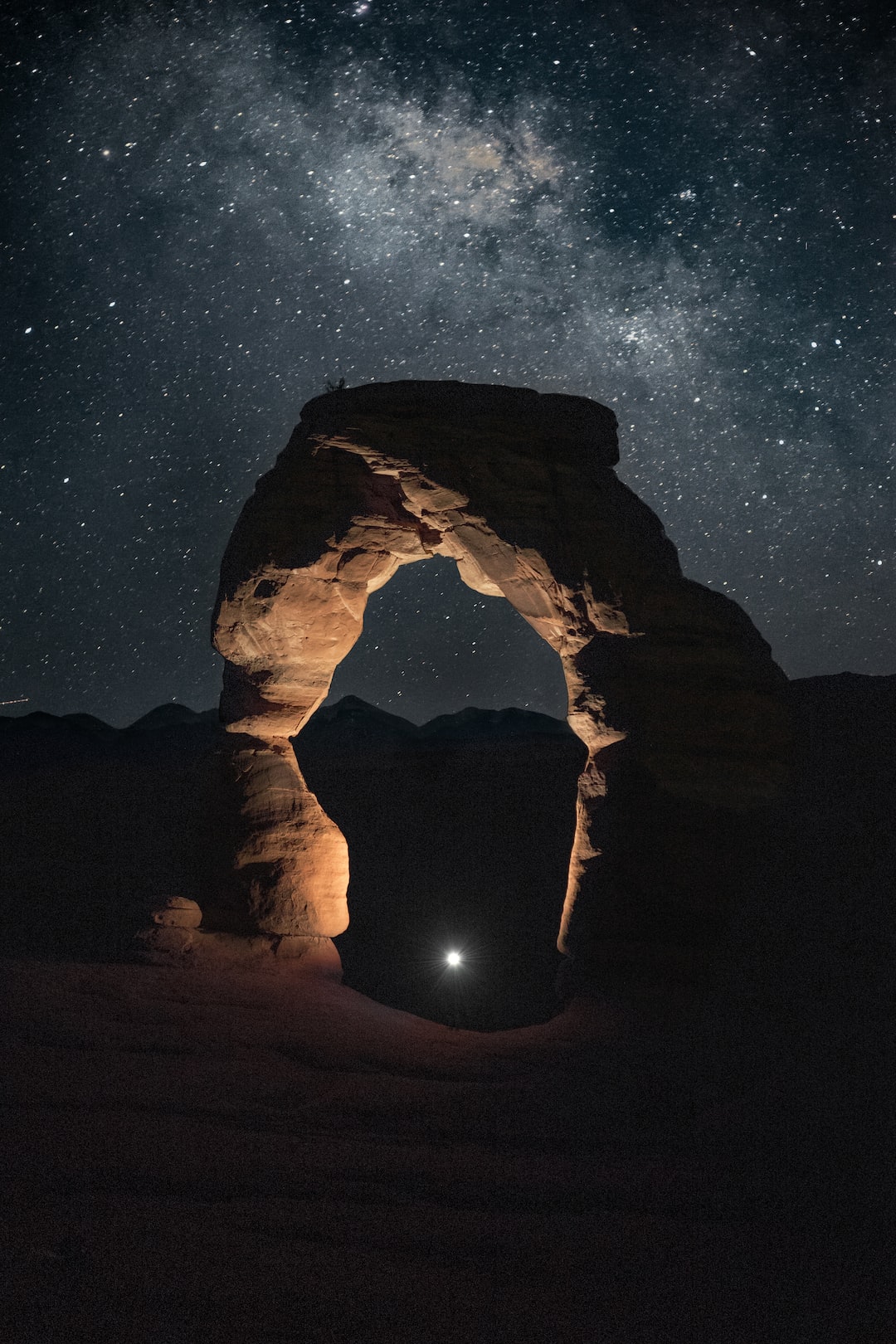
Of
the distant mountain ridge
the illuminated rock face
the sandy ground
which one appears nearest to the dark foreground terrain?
the sandy ground

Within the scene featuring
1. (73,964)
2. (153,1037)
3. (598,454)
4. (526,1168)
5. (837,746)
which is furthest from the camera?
(837,746)

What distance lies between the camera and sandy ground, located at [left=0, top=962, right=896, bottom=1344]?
2.76 metres

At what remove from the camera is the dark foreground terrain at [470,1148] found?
282cm

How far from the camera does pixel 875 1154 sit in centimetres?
425

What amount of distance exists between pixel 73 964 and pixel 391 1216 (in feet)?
14.1

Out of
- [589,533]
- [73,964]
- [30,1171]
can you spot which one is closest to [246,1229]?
[30,1171]

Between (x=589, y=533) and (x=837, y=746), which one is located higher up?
(x=589, y=533)

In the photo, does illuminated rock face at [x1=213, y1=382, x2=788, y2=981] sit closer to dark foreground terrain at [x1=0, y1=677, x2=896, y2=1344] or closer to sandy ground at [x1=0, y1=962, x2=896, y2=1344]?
dark foreground terrain at [x1=0, y1=677, x2=896, y2=1344]

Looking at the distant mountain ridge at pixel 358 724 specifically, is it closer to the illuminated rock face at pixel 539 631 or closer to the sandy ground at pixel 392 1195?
the illuminated rock face at pixel 539 631

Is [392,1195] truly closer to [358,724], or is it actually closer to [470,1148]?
[470,1148]

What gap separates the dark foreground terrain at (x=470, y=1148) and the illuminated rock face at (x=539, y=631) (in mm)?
641

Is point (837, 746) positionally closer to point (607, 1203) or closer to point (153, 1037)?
point (607, 1203)

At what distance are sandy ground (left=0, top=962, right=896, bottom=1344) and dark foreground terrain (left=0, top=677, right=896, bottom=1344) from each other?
15 mm

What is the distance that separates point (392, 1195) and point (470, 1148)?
27.8 inches
